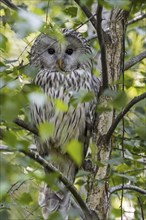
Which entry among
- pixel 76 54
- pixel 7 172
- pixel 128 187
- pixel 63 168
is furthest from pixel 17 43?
pixel 7 172

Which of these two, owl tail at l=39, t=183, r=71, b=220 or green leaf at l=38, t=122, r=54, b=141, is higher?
owl tail at l=39, t=183, r=71, b=220

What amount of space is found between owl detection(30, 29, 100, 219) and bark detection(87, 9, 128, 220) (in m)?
0.49

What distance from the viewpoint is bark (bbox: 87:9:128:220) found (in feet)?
7.38

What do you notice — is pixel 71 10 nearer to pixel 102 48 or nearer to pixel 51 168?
pixel 102 48

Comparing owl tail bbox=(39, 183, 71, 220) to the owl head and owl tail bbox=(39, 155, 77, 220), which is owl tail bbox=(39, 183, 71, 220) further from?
the owl head

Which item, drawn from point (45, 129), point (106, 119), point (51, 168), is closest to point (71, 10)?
point (106, 119)

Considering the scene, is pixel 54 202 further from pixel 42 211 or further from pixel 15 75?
pixel 15 75

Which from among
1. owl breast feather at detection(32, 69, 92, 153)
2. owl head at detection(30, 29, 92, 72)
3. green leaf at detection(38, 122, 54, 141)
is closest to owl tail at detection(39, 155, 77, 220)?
owl breast feather at detection(32, 69, 92, 153)

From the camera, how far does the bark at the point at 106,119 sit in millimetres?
2248

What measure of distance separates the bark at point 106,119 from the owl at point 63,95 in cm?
49

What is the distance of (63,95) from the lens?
296cm

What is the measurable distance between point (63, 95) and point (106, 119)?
62 centimetres

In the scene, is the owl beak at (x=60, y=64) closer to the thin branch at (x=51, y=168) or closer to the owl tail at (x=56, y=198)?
the owl tail at (x=56, y=198)

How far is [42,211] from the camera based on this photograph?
2777mm
